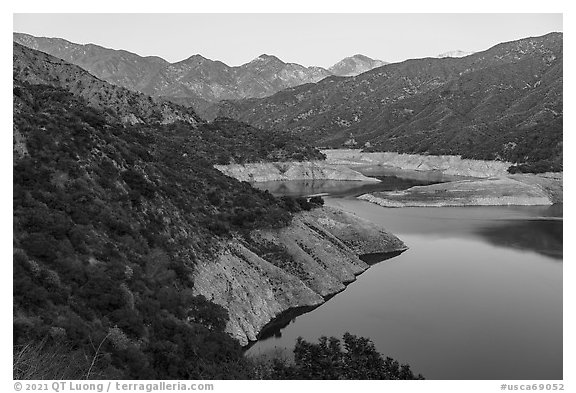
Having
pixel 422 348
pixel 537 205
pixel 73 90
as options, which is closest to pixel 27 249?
pixel 422 348

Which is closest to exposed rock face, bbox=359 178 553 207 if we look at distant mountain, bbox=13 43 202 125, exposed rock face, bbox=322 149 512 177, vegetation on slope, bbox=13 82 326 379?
exposed rock face, bbox=322 149 512 177

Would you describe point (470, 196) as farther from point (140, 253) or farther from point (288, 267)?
point (140, 253)

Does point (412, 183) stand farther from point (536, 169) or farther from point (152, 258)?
point (152, 258)

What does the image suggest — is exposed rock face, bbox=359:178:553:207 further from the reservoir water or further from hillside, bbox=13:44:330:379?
hillside, bbox=13:44:330:379

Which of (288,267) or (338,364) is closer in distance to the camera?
(338,364)

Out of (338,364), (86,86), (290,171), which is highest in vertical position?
(86,86)

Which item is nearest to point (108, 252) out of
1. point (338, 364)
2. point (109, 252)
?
point (109, 252)

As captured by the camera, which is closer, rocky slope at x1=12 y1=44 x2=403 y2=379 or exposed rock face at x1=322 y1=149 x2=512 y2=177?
rocky slope at x1=12 y1=44 x2=403 y2=379
